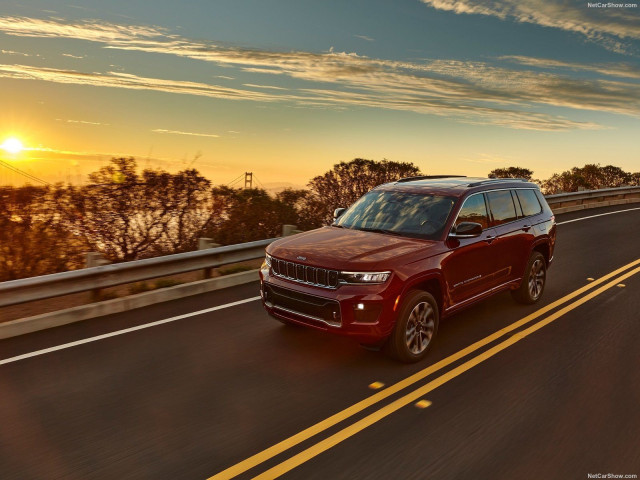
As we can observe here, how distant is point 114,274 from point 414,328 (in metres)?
4.53

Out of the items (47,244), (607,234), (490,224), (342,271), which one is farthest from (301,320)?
(607,234)

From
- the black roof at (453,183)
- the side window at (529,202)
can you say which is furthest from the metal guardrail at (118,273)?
the side window at (529,202)

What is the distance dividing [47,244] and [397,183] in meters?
6.28

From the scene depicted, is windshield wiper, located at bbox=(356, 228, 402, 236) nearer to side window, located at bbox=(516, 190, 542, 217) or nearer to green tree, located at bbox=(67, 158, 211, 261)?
side window, located at bbox=(516, 190, 542, 217)

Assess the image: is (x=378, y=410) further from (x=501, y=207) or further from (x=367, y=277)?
(x=501, y=207)

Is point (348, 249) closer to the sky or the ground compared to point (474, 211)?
closer to the ground

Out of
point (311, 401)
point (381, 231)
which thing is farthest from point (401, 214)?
point (311, 401)

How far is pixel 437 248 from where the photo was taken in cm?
684

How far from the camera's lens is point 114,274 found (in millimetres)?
8562

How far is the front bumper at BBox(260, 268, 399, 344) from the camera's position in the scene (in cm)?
614

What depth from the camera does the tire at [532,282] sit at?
8.88 meters

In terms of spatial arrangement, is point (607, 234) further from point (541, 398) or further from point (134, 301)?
point (134, 301)

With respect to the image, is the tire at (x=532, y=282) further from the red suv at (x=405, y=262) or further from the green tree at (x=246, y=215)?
the green tree at (x=246, y=215)

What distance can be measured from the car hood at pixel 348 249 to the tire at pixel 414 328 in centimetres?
52
